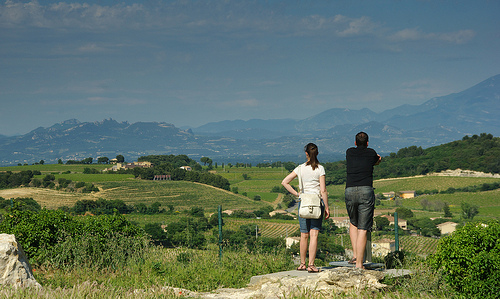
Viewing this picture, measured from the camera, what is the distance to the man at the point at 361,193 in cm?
575

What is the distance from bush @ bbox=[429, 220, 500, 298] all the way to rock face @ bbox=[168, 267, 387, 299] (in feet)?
2.71

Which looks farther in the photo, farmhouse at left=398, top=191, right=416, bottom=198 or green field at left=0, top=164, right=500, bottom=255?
farmhouse at left=398, top=191, right=416, bottom=198

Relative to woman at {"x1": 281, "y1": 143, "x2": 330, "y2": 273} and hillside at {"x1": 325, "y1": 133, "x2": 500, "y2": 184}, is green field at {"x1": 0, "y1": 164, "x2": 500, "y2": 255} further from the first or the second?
woman at {"x1": 281, "y1": 143, "x2": 330, "y2": 273}

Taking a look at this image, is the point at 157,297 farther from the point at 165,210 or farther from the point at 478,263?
the point at 165,210

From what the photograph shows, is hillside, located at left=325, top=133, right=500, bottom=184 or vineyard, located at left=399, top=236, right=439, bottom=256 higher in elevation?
vineyard, located at left=399, top=236, right=439, bottom=256

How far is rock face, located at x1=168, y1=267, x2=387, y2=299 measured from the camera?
501 cm

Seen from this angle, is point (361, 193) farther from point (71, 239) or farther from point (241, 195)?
point (241, 195)

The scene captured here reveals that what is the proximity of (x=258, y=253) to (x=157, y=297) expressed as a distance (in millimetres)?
3053

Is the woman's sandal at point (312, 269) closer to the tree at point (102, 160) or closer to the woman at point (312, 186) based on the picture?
the woman at point (312, 186)

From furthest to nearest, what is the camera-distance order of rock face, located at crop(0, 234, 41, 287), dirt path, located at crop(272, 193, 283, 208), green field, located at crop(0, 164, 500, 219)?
dirt path, located at crop(272, 193, 283, 208) < green field, located at crop(0, 164, 500, 219) < rock face, located at crop(0, 234, 41, 287)

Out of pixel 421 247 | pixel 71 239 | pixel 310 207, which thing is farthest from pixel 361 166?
pixel 71 239

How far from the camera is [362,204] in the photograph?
5773mm

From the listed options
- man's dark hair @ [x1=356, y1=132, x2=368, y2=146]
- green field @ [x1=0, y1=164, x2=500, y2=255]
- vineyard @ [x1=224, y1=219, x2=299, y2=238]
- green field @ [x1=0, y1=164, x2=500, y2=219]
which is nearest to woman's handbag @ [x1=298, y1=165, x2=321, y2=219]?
man's dark hair @ [x1=356, y1=132, x2=368, y2=146]

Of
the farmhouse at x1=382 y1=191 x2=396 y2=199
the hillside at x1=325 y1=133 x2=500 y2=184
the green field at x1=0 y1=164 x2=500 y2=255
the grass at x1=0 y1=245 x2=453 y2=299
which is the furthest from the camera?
the hillside at x1=325 y1=133 x2=500 y2=184
